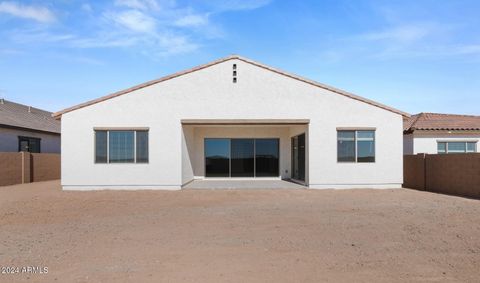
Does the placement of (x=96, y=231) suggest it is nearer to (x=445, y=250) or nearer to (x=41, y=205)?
(x=41, y=205)

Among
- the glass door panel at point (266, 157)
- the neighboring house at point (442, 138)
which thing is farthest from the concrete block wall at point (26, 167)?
the neighboring house at point (442, 138)

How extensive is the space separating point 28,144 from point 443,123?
2511 centimetres

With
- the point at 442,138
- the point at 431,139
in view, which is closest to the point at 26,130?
the point at 431,139

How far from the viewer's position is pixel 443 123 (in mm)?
22109

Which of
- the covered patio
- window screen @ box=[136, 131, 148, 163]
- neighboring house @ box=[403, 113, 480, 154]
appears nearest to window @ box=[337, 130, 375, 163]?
the covered patio

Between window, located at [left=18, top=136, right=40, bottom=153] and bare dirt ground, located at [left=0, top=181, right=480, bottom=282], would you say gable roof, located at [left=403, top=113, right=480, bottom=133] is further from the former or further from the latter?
window, located at [left=18, top=136, right=40, bottom=153]

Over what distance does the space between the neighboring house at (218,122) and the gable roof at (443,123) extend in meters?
Result: 3.86

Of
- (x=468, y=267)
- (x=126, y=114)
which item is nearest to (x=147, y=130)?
(x=126, y=114)

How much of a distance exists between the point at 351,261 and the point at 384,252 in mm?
866

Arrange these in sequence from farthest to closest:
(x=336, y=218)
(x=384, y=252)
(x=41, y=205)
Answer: (x=41, y=205) → (x=336, y=218) → (x=384, y=252)

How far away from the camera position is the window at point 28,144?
25264 millimetres

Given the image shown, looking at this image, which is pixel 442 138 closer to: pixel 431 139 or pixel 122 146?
pixel 431 139

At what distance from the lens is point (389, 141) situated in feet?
58.4

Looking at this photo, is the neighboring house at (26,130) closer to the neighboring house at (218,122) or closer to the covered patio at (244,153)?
the neighboring house at (218,122)
